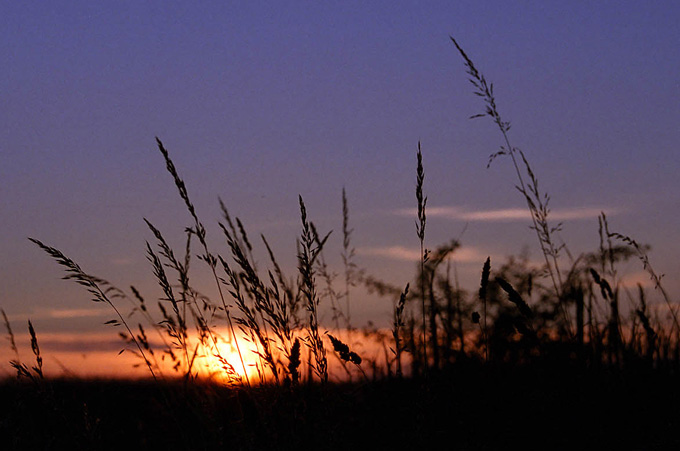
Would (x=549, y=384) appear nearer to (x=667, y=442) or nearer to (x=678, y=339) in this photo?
(x=667, y=442)

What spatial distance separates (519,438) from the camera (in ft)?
9.73

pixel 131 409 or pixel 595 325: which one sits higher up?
pixel 595 325

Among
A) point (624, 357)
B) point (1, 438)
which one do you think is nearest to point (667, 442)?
point (624, 357)

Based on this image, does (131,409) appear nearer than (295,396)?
No

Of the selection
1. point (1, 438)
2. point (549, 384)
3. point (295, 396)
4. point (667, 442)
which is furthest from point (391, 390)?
point (1, 438)

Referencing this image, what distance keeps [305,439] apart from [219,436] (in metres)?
0.43

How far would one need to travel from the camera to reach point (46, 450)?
361 cm

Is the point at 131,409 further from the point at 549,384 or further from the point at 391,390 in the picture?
the point at 549,384

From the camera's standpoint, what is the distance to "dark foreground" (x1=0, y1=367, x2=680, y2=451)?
8.93ft

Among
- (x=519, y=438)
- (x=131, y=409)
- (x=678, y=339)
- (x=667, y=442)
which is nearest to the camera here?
(x=667, y=442)

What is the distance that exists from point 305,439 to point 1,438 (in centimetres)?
282

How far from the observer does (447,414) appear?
3262mm

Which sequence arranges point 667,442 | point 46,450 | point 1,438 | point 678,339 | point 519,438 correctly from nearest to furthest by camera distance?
point 667,442 < point 519,438 < point 46,450 < point 678,339 < point 1,438

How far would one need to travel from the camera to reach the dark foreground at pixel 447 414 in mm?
2723
